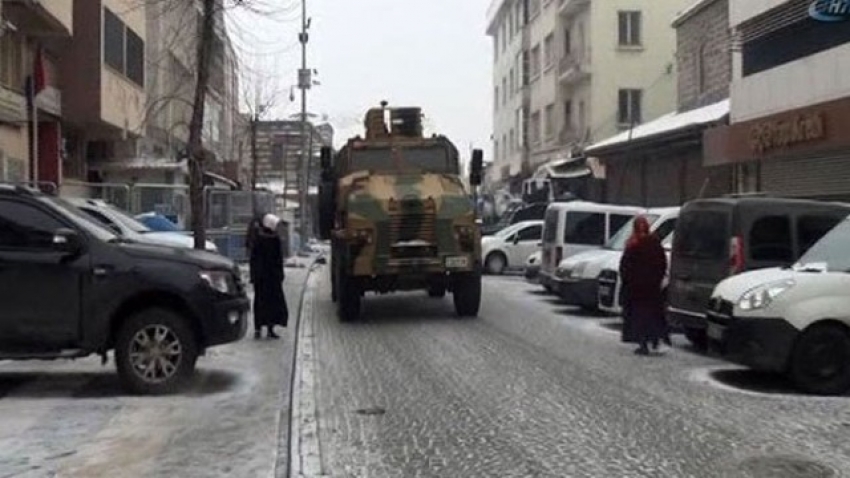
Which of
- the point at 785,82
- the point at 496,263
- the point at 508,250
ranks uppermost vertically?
the point at 785,82

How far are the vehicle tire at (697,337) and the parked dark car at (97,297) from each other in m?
5.80

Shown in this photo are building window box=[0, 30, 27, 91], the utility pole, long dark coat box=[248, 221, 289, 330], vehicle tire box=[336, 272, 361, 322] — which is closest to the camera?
long dark coat box=[248, 221, 289, 330]

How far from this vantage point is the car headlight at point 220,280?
1130 centimetres

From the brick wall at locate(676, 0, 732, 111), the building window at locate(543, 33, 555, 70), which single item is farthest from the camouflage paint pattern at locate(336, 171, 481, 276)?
the building window at locate(543, 33, 555, 70)

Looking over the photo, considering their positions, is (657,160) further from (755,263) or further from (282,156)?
(282,156)

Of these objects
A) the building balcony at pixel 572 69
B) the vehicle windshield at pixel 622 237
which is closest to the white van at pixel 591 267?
the vehicle windshield at pixel 622 237

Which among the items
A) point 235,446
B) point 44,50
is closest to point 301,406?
point 235,446

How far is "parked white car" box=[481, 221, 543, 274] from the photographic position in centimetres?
3256

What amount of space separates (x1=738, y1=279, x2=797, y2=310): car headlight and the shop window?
6.05 ft

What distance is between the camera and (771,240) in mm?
13180

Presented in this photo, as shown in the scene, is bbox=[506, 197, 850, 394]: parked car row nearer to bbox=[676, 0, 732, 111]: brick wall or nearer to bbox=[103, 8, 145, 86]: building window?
bbox=[676, 0, 732, 111]: brick wall

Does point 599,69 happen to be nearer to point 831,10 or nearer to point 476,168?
point 831,10

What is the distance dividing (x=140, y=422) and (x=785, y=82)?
18624mm

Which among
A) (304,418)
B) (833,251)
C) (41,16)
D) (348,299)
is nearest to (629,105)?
(41,16)
